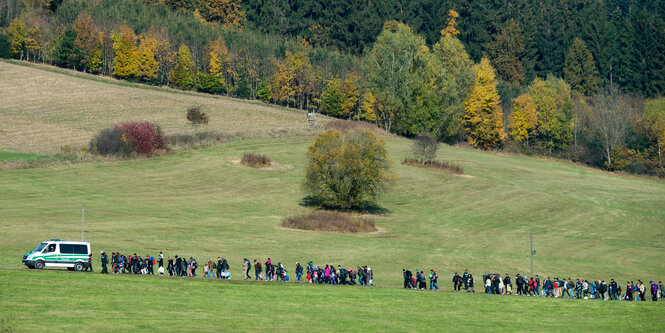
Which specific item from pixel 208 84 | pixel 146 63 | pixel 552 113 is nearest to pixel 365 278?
pixel 552 113

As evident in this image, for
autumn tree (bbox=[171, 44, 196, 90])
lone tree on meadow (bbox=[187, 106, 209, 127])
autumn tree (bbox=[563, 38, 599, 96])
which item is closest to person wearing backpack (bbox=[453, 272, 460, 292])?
lone tree on meadow (bbox=[187, 106, 209, 127])

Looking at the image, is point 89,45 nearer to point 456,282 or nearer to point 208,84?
point 208,84

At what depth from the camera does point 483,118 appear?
143m

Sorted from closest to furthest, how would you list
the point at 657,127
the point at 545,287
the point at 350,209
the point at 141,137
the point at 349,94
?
the point at 545,287 → the point at 350,209 → the point at 141,137 → the point at 657,127 → the point at 349,94

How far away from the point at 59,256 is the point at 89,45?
413ft

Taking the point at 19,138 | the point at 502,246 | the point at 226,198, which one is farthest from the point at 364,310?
the point at 19,138

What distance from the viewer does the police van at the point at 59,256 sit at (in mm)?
45875

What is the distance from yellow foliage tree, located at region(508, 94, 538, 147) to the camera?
157125 mm

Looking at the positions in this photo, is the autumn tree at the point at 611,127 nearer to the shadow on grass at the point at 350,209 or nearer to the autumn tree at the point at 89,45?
the shadow on grass at the point at 350,209

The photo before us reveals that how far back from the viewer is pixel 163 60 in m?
169

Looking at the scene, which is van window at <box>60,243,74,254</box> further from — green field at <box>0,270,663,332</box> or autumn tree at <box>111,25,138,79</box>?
autumn tree at <box>111,25,138,79</box>

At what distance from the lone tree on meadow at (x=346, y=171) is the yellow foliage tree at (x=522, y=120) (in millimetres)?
79775

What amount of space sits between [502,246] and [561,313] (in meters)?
28.3

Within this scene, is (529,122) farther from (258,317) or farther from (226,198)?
(258,317)
